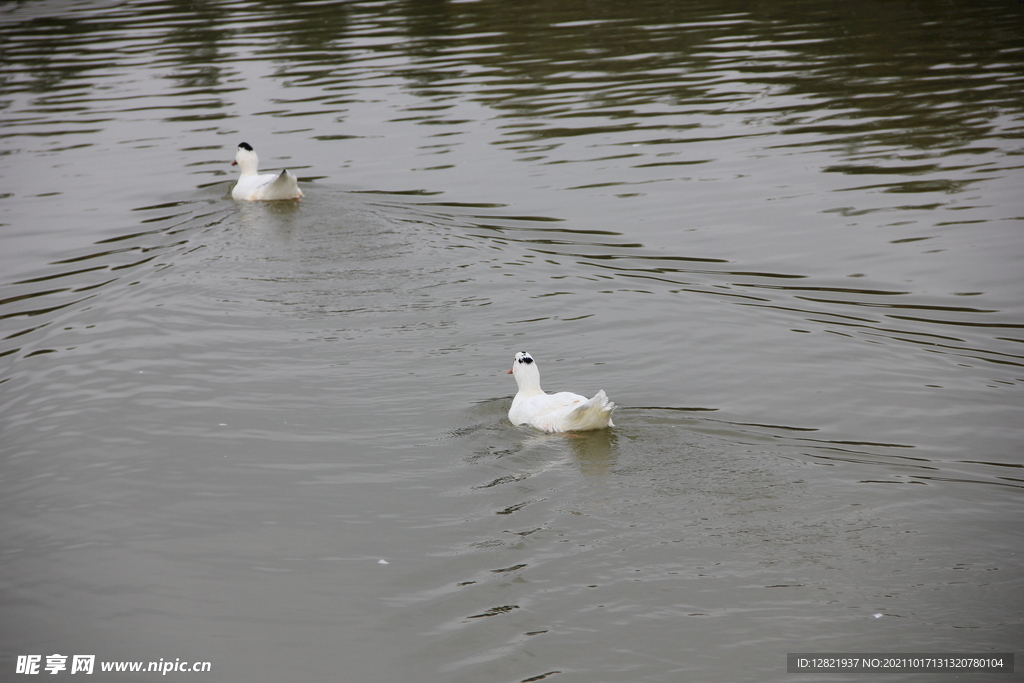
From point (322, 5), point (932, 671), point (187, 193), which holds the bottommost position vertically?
point (932, 671)

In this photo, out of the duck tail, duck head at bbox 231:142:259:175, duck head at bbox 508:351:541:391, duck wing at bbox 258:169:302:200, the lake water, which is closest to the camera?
the lake water

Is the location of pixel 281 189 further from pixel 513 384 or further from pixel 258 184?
pixel 513 384

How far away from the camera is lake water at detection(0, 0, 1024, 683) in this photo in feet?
18.7

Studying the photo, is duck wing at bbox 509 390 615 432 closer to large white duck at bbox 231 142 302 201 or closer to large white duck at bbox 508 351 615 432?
large white duck at bbox 508 351 615 432

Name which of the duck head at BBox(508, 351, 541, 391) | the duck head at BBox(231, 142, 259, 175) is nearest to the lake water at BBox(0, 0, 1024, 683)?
the duck head at BBox(508, 351, 541, 391)

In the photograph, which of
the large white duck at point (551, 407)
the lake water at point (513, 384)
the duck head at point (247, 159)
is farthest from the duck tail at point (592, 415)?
the duck head at point (247, 159)

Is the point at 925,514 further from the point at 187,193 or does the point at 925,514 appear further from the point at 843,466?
the point at 187,193

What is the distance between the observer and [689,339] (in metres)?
9.62

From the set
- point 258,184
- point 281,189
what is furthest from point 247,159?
point 281,189

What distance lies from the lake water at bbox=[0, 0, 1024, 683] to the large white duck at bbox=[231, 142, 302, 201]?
0.22 meters

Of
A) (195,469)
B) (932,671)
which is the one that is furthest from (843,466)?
(195,469)

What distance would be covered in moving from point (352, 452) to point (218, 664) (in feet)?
8.02

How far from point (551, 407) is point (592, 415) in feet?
1.34

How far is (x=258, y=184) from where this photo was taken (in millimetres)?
14711
